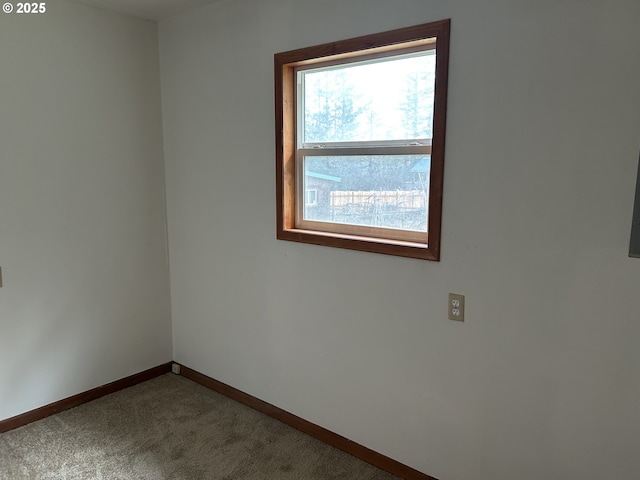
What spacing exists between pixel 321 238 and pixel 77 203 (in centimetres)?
163

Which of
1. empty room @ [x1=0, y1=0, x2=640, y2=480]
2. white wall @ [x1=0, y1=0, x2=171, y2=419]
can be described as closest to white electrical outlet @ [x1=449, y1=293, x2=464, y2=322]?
empty room @ [x1=0, y1=0, x2=640, y2=480]

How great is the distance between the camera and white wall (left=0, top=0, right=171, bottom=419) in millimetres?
2605

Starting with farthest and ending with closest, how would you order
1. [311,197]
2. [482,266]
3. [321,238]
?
1. [311,197]
2. [321,238]
3. [482,266]

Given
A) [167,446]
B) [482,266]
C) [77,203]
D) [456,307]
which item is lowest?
[167,446]

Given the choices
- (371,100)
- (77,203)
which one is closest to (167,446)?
(77,203)

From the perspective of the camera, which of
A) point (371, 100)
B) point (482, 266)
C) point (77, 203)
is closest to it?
point (482, 266)

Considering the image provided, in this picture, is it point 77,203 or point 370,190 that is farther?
point 77,203

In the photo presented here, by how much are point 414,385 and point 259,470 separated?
0.93 meters

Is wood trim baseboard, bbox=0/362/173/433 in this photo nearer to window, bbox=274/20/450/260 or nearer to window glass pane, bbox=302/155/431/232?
window, bbox=274/20/450/260

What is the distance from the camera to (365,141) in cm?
230

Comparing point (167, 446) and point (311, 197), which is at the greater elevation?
point (311, 197)

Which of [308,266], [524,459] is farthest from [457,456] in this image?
[308,266]

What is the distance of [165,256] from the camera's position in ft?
11.1

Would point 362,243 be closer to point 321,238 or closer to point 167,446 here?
point 321,238
